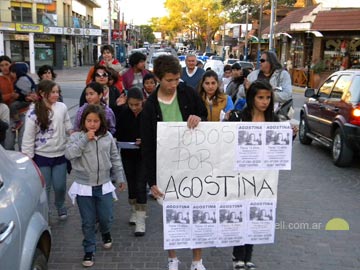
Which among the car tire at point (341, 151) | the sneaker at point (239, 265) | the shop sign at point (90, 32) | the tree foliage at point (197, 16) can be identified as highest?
the tree foliage at point (197, 16)

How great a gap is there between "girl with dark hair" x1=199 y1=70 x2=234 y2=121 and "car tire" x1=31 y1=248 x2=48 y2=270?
244 centimetres

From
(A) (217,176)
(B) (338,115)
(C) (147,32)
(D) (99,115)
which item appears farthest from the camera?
(C) (147,32)

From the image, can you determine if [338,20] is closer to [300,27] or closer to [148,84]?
[300,27]

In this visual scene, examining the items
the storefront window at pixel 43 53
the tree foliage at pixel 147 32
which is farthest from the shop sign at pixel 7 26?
the tree foliage at pixel 147 32

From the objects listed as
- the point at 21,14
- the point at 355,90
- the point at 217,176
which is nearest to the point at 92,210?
the point at 217,176

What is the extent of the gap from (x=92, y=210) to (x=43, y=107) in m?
1.26

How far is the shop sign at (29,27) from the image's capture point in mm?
34638

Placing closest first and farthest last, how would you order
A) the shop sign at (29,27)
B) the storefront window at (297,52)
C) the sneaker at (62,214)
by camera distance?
1. the sneaker at (62,214)
2. the storefront window at (297,52)
3. the shop sign at (29,27)

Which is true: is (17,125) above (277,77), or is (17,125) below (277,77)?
below

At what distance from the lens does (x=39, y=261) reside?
9.71ft

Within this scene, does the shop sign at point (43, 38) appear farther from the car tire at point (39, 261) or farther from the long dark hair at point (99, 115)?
the car tire at point (39, 261)

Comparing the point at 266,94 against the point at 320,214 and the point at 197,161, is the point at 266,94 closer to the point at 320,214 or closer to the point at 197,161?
the point at 197,161

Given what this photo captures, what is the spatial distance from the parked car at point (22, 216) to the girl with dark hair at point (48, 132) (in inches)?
45.0

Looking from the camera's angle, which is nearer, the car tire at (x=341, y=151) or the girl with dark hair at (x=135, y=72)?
the girl with dark hair at (x=135, y=72)
